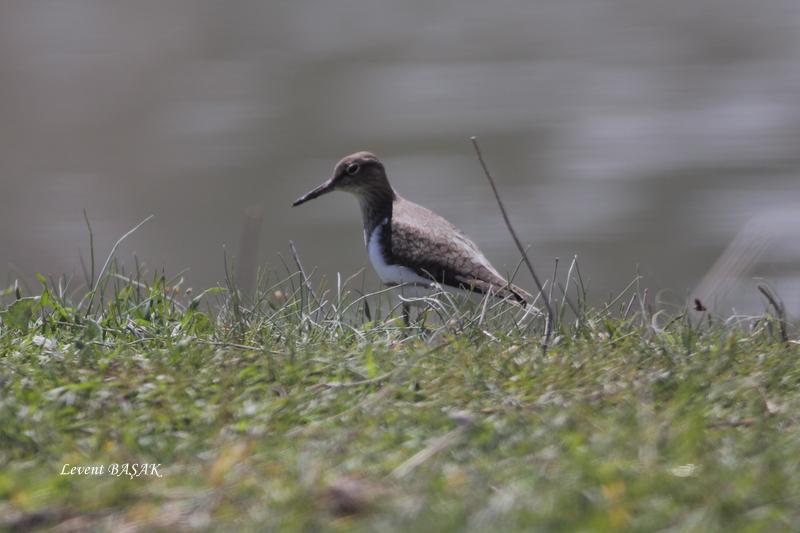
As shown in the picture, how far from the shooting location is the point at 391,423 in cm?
281

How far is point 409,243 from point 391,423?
10.9 ft

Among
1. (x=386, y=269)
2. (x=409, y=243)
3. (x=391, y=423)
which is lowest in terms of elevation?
(x=386, y=269)

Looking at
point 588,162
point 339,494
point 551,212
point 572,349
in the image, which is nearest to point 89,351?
point 339,494

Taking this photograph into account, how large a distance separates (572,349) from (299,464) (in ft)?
4.81

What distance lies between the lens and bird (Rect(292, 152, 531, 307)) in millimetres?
5867

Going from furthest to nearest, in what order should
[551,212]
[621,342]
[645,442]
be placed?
[551,212] → [621,342] → [645,442]

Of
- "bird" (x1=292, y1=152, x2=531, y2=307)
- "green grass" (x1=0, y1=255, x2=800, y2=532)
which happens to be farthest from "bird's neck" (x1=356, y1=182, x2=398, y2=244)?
"green grass" (x1=0, y1=255, x2=800, y2=532)

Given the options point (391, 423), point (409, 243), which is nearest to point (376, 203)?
point (409, 243)

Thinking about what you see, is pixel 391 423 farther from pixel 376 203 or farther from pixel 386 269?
pixel 376 203

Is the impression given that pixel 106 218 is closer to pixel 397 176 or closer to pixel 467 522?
pixel 397 176

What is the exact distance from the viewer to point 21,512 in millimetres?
2256

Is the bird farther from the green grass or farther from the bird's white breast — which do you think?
the green grass

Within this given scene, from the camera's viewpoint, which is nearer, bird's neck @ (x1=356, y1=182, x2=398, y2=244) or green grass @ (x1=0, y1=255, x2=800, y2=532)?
green grass @ (x1=0, y1=255, x2=800, y2=532)

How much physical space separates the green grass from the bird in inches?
69.5
